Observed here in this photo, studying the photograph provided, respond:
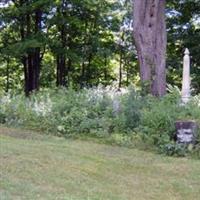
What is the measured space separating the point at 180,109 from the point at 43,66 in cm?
2204

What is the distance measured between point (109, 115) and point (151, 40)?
2.54 meters

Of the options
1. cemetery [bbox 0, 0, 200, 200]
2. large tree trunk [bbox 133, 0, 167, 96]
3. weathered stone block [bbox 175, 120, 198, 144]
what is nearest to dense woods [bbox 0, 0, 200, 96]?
large tree trunk [bbox 133, 0, 167, 96]

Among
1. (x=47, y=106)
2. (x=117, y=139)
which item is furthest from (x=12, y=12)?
(x=117, y=139)

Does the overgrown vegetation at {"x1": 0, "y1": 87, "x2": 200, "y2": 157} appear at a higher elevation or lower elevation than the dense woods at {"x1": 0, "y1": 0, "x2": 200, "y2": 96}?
lower

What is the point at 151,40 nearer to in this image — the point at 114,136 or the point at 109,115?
the point at 109,115

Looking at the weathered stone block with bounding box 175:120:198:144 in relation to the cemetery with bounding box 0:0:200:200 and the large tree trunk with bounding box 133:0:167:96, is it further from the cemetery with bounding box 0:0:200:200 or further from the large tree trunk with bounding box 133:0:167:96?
the large tree trunk with bounding box 133:0:167:96

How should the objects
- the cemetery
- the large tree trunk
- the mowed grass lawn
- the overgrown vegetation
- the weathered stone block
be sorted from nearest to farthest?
the mowed grass lawn
the cemetery
the weathered stone block
the overgrown vegetation
the large tree trunk

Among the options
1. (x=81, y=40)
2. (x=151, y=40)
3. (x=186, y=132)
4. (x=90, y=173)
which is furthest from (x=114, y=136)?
(x=81, y=40)

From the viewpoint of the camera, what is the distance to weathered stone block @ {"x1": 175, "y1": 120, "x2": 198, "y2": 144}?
7.52m

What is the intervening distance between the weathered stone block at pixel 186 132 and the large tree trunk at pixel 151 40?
3.33 meters

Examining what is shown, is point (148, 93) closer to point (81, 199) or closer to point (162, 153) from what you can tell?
point (162, 153)

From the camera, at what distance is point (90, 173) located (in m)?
5.82

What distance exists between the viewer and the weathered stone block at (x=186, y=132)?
7.52m

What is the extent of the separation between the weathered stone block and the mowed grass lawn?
0.51 m
